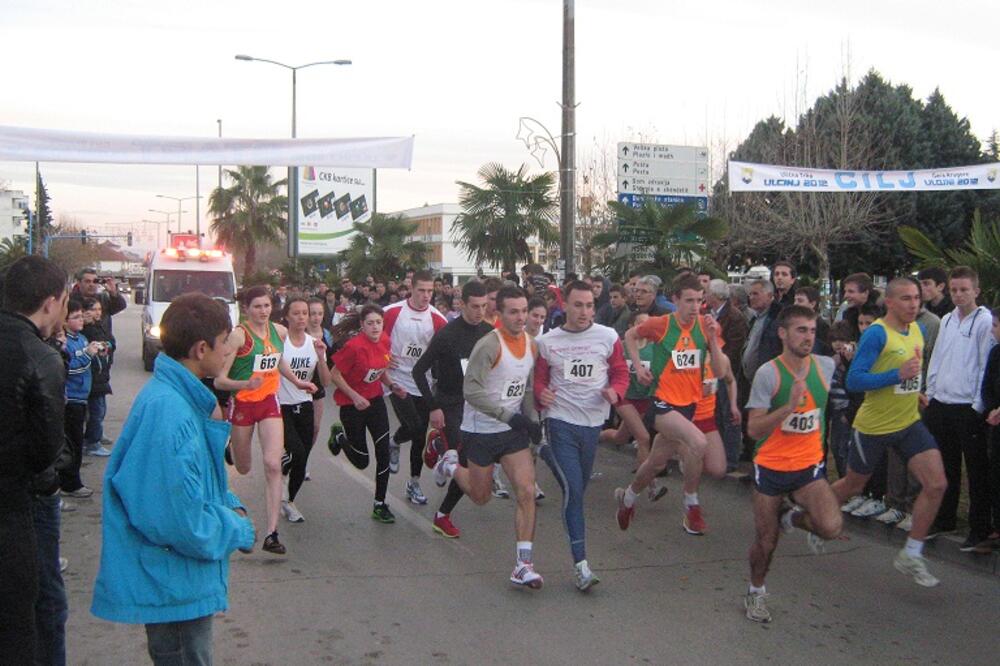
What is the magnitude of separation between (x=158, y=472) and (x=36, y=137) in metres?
6.45

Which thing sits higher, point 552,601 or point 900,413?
point 900,413

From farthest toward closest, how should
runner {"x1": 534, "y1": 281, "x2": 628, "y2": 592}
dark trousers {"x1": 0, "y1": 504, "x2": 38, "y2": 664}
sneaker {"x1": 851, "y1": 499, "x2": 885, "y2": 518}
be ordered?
sneaker {"x1": 851, "y1": 499, "x2": 885, "y2": 518}, runner {"x1": 534, "y1": 281, "x2": 628, "y2": 592}, dark trousers {"x1": 0, "y1": 504, "x2": 38, "y2": 664}

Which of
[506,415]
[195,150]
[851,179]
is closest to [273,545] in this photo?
[506,415]

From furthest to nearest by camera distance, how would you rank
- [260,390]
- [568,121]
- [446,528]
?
[568,121]
[446,528]
[260,390]

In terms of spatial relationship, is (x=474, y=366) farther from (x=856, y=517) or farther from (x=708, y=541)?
(x=856, y=517)

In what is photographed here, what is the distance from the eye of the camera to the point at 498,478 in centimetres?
934

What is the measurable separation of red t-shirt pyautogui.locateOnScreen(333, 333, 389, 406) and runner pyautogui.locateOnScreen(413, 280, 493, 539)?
0.45m

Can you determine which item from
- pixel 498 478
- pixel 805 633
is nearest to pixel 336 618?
pixel 805 633

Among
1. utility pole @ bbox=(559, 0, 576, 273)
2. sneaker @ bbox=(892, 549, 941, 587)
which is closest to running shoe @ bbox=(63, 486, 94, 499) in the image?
sneaker @ bbox=(892, 549, 941, 587)

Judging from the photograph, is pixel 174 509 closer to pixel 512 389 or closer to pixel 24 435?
pixel 24 435

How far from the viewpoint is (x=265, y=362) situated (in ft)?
23.2

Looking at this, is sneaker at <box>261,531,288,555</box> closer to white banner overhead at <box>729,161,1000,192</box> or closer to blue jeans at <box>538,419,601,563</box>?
blue jeans at <box>538,419,601,563</box>

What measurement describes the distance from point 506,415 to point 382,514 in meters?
2.13

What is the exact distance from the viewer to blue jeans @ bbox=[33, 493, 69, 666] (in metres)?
3.80
